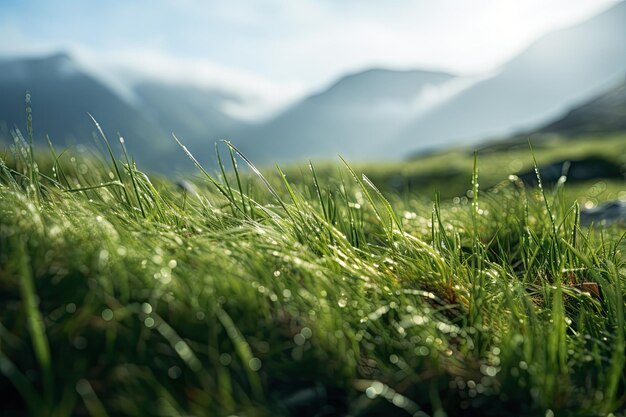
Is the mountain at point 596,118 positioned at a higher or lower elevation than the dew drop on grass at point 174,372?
→ lower

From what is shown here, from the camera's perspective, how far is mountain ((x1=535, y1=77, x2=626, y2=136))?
119m

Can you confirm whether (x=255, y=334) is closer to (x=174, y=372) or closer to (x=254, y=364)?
(x=254, y=364)

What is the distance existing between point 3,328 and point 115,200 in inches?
65.9

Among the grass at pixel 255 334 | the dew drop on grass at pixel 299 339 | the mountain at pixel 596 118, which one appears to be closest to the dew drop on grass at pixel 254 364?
the grass at pixel 255 334

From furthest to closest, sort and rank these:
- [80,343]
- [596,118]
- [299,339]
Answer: [596,118] < [299,339] < [80,343]

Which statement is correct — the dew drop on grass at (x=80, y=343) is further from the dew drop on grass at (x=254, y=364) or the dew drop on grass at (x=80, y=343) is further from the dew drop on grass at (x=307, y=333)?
the dew drop on grass at (x=307, y=333)

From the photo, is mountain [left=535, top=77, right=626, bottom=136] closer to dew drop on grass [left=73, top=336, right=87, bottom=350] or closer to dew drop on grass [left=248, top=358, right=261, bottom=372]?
dew drop on grass [left=248, top=358, right=261, bottom=372]

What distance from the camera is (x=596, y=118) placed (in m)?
133

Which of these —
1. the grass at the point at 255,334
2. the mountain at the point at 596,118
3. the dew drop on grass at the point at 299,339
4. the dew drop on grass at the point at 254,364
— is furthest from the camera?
the mountain at the point at 596,118

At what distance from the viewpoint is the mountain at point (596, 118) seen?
119406 mm

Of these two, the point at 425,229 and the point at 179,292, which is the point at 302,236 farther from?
the point at 425,229

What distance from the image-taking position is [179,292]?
2.25 meters

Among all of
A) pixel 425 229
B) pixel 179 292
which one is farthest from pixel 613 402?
pixel 425 229

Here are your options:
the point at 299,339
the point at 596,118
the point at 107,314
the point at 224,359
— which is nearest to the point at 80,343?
the point at 107,314
